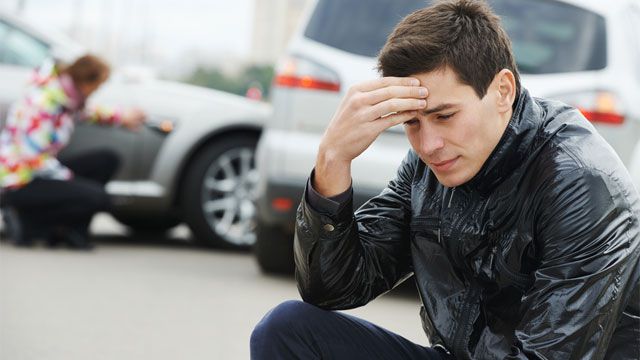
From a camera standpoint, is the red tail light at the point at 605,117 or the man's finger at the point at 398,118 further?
the red tail light at the point at 605,117

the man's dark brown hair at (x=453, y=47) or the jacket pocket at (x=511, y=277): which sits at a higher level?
the man's dark brown hair at (x=453, y=47)

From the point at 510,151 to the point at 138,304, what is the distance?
3959mm

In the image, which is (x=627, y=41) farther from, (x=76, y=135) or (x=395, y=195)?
(x=76, y=135)

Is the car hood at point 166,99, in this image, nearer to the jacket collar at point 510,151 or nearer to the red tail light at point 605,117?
the red tail light at point 605,117

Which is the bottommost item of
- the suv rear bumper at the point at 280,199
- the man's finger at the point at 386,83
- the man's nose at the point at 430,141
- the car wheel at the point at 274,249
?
the car wheel at the point at 274,249

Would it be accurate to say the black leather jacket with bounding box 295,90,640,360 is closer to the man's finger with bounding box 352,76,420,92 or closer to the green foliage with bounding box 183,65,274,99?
the man's finger with bounding box 352,76,420,92

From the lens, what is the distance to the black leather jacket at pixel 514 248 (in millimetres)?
2576

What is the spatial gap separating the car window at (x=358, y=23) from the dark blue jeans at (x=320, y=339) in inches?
144

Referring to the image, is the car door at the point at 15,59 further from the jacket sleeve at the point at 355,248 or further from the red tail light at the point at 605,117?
the jacket sleeve at the point at 355,248

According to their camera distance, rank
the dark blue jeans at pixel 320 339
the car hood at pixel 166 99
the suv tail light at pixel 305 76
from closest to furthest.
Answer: the dark blue jeans at pixel 320 339, the suv tail light at pixel 305 76, the car hood at pixel 166 99

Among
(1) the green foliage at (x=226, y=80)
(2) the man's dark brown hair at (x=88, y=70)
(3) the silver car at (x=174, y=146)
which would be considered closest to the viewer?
(2) the man's dark brown hair at (x=88, y=70)

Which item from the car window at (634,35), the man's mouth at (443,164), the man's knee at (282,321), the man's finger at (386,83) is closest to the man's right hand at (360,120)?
the man's finger at (386,83)

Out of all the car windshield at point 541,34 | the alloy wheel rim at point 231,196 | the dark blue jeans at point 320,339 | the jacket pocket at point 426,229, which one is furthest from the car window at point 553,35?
the dark blue jeans at point 320,339

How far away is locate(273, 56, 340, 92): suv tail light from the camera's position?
6492 millimetres
